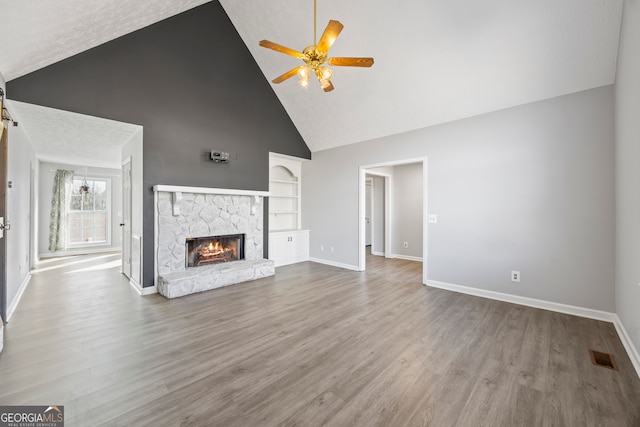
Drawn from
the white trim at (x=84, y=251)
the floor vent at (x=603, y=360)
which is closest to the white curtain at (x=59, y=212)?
the white trim at (x=84, y=251)

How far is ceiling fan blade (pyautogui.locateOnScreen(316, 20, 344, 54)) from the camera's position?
7.39 feet

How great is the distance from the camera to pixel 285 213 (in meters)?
6.47

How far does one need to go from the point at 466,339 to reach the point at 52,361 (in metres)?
3.75

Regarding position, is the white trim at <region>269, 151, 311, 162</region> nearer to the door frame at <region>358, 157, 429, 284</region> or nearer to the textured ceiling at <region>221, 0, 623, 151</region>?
the textured ceiling at <region>221, 0, 623, 151</region>

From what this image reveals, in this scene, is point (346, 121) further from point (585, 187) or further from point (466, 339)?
point (466, 339)

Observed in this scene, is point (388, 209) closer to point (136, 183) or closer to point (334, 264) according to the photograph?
point (334, 264)

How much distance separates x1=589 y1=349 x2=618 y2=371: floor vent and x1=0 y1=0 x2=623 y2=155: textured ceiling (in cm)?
294

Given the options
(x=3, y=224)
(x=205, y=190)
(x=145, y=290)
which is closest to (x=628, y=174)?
(x=205, y=190)

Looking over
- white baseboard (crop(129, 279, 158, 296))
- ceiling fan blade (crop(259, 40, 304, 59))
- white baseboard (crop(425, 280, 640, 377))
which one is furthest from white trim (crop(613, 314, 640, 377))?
white baseboard (crop(129, 279, 158, 296))

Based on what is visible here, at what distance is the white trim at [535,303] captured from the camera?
118 inches

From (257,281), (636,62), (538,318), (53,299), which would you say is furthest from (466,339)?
(53,299)

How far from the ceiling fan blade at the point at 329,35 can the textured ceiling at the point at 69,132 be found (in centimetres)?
304

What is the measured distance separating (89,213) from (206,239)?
5474 mm

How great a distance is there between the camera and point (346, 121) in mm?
5051
